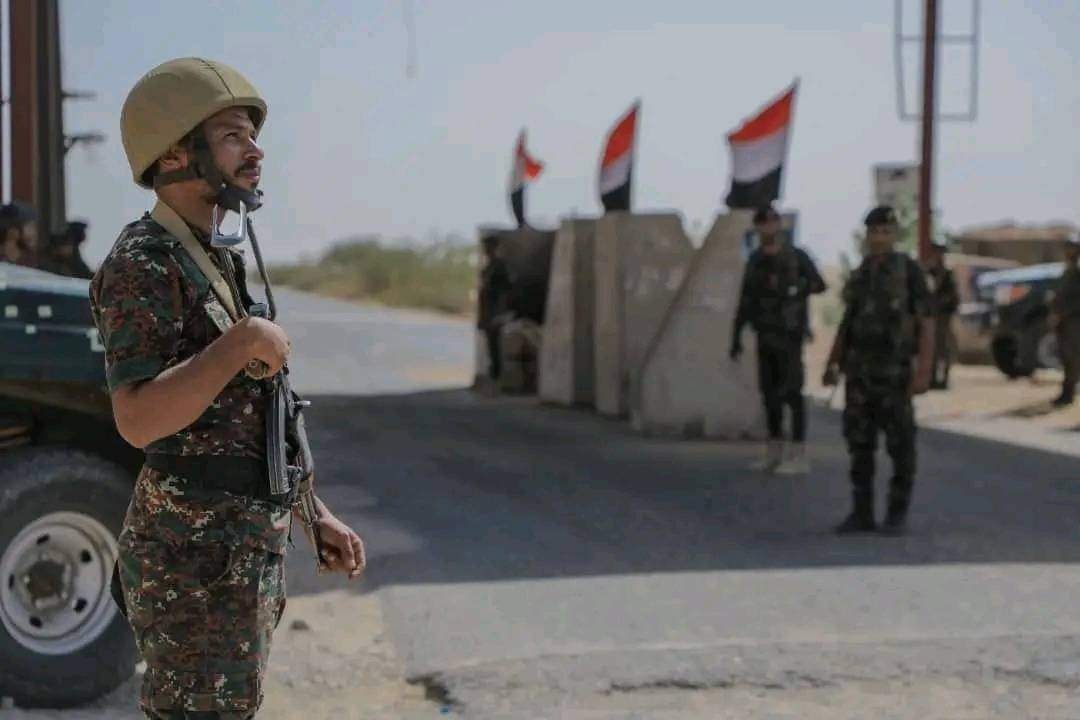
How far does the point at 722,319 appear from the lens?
13766mm

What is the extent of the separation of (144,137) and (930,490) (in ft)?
28.5

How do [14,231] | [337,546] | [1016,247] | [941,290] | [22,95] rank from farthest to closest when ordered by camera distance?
[1016,247] < [941,290] < [22,95] < [14,231] < [337,546]

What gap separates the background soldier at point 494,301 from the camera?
18828 millimetres

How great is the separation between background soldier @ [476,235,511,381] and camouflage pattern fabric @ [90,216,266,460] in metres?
15.8

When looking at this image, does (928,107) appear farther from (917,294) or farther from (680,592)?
(680,592)

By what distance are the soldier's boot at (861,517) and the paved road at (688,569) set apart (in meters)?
0.16

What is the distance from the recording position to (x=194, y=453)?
2.92 meters

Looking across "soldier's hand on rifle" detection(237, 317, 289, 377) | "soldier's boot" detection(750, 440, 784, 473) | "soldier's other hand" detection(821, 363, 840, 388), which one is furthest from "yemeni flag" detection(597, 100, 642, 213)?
"soldier's hand on rifle" detection(237, 317, 289, 377)

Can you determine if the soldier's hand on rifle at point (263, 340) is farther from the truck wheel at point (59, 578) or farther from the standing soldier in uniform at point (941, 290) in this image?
the standing soldier in uniform at point (941, 290)

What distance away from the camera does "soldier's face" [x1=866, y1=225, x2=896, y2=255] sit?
28.6 feet

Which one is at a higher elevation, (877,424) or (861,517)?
(877,424)

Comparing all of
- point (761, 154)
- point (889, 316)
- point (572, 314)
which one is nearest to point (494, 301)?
point (572, 314)

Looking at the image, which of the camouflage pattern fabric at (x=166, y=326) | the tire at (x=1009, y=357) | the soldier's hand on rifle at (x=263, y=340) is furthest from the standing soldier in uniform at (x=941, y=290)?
the soldier's hand on rifle at (x=263, y=340)

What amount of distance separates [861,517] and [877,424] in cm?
53
